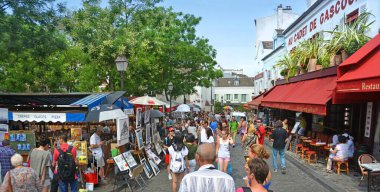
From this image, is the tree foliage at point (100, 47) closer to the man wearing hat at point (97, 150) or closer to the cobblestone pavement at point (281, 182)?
the man wearing hat at point (97, 150)

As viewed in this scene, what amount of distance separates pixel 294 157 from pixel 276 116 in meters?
12.6

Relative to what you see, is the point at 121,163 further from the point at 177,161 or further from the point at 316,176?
the point at 316,176

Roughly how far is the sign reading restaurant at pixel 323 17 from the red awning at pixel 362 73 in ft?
17.1

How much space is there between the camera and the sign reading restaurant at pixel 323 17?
13.8 meters

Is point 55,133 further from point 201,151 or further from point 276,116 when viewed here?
point 276,116

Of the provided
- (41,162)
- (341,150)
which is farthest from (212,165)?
(341,150)

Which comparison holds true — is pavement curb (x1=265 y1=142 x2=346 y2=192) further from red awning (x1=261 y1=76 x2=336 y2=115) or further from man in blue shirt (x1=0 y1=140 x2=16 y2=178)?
man in blue shirt (x1=0 y1=140 x2=16 y2=178)

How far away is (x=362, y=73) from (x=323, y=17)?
9.72 meters

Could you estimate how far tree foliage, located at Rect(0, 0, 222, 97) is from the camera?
35.8 feet

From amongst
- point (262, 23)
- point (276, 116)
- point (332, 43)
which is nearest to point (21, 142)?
point (332, 43)

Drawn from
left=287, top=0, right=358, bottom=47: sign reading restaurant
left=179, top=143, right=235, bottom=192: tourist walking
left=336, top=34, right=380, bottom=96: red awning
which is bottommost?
left=179, top=143, right=235, bottom=192: tourist walking

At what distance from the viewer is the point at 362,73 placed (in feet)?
25.1

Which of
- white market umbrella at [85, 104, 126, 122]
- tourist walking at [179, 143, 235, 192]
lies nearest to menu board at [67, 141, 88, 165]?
white market umbrella at [85, 104, 126, 122]

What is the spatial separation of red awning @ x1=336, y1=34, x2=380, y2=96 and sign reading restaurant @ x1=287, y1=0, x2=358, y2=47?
17.1 ft
